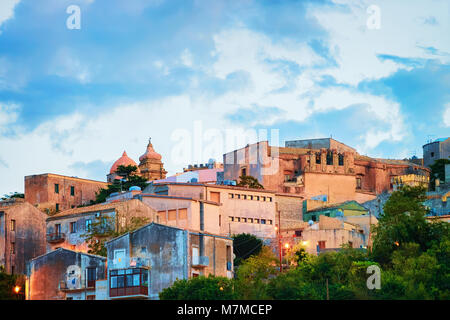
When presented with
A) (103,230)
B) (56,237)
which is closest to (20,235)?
(56,237)

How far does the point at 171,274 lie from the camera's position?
159 feet

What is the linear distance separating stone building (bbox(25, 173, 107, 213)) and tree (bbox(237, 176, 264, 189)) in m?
15.6

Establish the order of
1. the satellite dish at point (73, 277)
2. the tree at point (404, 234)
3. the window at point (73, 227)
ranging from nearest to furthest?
the satellite dish at point (73, 277) < the tree at point (404, 234) < the window at point (73, 227)

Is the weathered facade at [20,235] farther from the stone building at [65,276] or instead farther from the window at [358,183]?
the window at [358,183]

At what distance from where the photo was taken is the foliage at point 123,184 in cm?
7950

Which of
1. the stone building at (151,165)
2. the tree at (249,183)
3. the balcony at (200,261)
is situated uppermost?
the stone building at (151,165)

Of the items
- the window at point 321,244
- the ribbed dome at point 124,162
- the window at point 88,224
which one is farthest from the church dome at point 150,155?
the window at point 88,224

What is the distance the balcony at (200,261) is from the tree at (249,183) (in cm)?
2572

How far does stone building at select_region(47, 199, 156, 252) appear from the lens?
57.5m

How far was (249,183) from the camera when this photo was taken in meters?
75.9

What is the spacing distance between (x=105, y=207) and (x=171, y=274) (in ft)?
39.8

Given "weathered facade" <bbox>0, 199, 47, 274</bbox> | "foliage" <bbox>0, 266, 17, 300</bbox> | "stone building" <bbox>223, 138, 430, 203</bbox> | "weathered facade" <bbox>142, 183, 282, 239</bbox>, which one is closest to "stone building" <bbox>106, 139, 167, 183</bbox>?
"stone building" <bbox>223, 138, 430, 203</bbox>

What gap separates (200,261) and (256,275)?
11.6 feet

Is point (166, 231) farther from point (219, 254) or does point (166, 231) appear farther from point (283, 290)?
point (283, 290)
